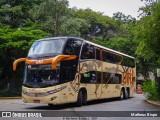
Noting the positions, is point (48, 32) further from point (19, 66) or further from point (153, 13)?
point (153, 13)

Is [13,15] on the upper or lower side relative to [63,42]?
upper

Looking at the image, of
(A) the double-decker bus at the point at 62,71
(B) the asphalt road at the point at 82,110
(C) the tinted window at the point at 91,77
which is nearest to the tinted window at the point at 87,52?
(A) the double-decker bus at the point at 62,71

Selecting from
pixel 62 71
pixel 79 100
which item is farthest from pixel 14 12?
pixel 62 71

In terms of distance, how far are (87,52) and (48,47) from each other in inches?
120

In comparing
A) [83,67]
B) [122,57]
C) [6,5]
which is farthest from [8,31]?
[83,67]

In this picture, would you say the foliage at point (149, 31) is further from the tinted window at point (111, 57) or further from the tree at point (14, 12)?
the tree at point (14, 12)

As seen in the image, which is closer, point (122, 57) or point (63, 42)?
point (63, 42)

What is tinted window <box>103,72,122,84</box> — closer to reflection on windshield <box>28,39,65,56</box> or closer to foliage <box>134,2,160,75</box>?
foliage <box>134,2,160,75</box>

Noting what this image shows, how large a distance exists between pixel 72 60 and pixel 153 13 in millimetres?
5705

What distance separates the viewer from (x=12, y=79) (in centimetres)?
3425

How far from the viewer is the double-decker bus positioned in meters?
16.5

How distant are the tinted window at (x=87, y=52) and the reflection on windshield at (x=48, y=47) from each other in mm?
2043

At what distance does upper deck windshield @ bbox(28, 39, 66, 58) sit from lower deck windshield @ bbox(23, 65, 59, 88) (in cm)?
75

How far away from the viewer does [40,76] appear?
16.9 m
